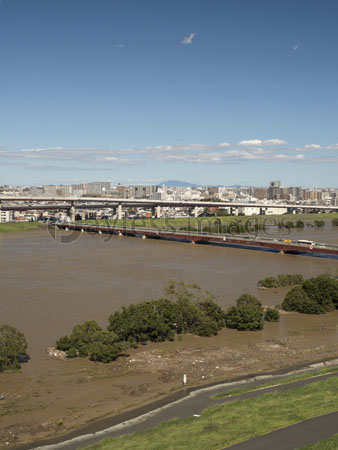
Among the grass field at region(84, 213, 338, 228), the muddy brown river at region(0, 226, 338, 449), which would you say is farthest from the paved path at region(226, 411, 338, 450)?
the grass field at region(84, 213, 338, 228)

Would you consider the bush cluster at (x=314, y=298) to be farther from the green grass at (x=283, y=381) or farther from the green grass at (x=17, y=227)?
the green grass at (x=17, y=227)

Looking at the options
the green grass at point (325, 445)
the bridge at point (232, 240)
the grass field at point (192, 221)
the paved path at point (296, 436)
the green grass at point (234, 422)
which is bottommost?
the green grass at point (234, 422)

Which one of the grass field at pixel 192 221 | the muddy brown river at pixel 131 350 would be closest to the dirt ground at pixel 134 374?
the muddy brown river at pixel 131 350

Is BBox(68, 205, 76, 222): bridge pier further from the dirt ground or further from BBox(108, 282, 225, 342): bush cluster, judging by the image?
the dirt ground

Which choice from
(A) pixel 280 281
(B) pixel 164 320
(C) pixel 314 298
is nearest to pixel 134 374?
(B) pixel 164 320

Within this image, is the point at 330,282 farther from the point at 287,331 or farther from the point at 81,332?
the point at 81,332

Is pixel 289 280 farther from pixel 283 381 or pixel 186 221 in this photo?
pixel 186 221
